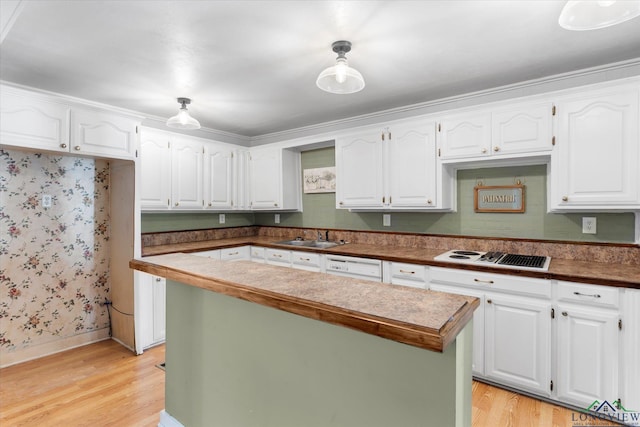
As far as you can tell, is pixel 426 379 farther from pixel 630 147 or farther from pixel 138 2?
pixel 630 147

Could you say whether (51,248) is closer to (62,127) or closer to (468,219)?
(62,127)

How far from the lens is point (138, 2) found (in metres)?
1.57

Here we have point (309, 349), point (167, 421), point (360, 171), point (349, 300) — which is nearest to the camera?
point (349, 300)

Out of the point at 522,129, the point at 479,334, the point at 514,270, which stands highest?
the point at 522,129

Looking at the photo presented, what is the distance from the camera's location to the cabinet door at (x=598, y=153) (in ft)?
6.80

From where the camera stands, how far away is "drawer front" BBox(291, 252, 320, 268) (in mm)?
3320

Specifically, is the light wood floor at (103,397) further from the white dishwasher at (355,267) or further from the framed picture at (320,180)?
the framed picture at (320,180)

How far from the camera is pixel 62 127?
2518 millimetres

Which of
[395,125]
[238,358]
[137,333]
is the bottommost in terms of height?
[137,333]

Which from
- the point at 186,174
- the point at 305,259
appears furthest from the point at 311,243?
the point at 186,174

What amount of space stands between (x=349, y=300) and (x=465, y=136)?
2.25m

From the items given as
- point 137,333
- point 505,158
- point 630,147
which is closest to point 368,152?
point 505,158

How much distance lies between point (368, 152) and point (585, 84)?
1.74 meters

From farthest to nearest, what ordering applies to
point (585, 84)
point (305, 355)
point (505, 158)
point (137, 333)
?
1. point (137, 333)
2. point (505, 158)
3. point (585, 84)
4. point (305, 355)
